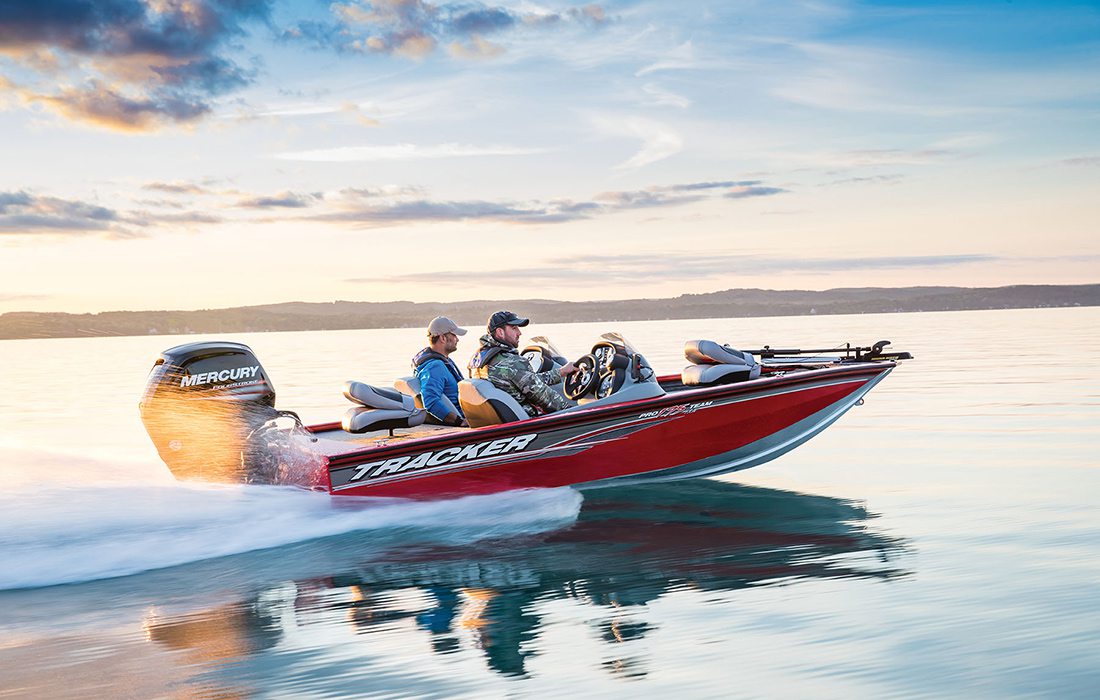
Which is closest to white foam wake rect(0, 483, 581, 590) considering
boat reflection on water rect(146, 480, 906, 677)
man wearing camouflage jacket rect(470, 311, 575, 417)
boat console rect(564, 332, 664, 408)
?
boat reflection on water rect(146, 480, 906, 677)

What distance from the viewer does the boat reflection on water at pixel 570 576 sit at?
5797 mm

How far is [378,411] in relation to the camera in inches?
402

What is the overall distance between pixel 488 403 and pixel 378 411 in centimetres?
154

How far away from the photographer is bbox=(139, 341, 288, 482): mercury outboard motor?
8938mm

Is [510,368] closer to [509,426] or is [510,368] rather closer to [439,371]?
[509,426]

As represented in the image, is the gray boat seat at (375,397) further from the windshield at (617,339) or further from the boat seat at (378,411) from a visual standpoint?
the windshield at (617,339)

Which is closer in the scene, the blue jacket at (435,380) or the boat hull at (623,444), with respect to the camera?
the boat hull at (623,444)

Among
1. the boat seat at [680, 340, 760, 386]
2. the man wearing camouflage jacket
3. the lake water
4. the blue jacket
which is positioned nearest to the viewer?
the lake water

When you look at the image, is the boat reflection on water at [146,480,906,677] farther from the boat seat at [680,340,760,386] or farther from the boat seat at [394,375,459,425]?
the boat seat at [394,375,459,425]

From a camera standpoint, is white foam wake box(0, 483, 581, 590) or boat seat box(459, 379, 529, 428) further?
boat seat box(459, 379, 529, 428)

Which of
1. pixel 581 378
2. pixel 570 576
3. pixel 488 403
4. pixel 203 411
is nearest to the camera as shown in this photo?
pixel 570 576

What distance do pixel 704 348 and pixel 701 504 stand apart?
5.54 ft

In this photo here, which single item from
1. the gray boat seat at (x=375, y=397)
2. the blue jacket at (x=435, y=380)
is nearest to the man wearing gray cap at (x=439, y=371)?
the blue jacket at (x=435, y=380)

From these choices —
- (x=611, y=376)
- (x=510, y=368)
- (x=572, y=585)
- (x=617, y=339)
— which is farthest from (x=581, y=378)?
(x=572, y=585)
